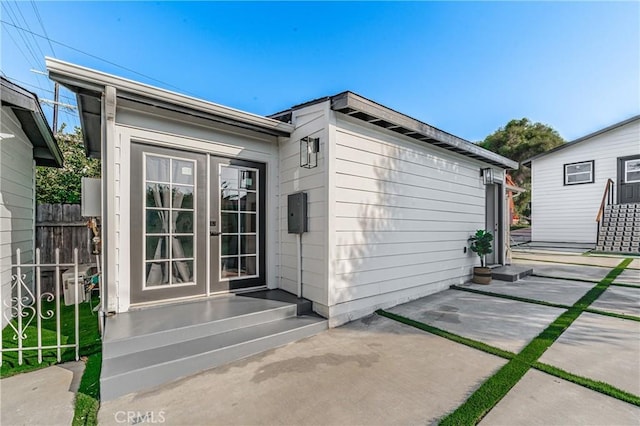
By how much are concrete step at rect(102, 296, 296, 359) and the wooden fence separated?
3.65 m

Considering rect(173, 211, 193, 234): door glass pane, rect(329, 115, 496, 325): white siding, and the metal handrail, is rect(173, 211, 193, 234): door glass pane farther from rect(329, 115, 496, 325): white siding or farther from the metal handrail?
the metal handrail

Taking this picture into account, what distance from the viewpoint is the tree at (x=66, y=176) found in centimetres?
745

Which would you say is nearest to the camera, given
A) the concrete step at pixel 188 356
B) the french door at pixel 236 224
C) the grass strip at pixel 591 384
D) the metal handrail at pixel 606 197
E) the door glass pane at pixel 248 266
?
the grass strip at pixel 591 384

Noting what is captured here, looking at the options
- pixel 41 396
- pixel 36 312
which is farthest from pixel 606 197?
pixel 36 312

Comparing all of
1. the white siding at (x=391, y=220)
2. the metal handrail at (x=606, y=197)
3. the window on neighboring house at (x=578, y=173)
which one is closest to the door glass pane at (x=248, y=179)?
the white siding at (x=391, y=220)

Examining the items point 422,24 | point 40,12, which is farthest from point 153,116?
point 40,12

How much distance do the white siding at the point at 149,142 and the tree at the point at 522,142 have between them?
20.6 metres

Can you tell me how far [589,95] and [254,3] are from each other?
9651 mm

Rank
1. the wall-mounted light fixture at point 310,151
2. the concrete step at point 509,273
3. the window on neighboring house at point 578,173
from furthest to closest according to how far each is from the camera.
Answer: the window on neighboring house at point 578,173 → the concrete step at point 509,273 → the wall-mounted light fixture at point 310,151

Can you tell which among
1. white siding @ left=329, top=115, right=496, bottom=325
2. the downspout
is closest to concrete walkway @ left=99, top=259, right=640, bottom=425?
white siding @ left=329, top=115, right=496, bottom=325

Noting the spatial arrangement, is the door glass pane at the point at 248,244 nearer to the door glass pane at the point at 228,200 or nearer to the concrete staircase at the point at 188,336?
the door glass pane at the point at 228,200

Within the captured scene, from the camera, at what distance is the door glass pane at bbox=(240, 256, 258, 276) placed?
13.3 ft

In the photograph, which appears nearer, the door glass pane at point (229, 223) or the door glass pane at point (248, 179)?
the door glass pane at point (229, 223)

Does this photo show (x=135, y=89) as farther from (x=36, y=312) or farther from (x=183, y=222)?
(x=36, y=312)
